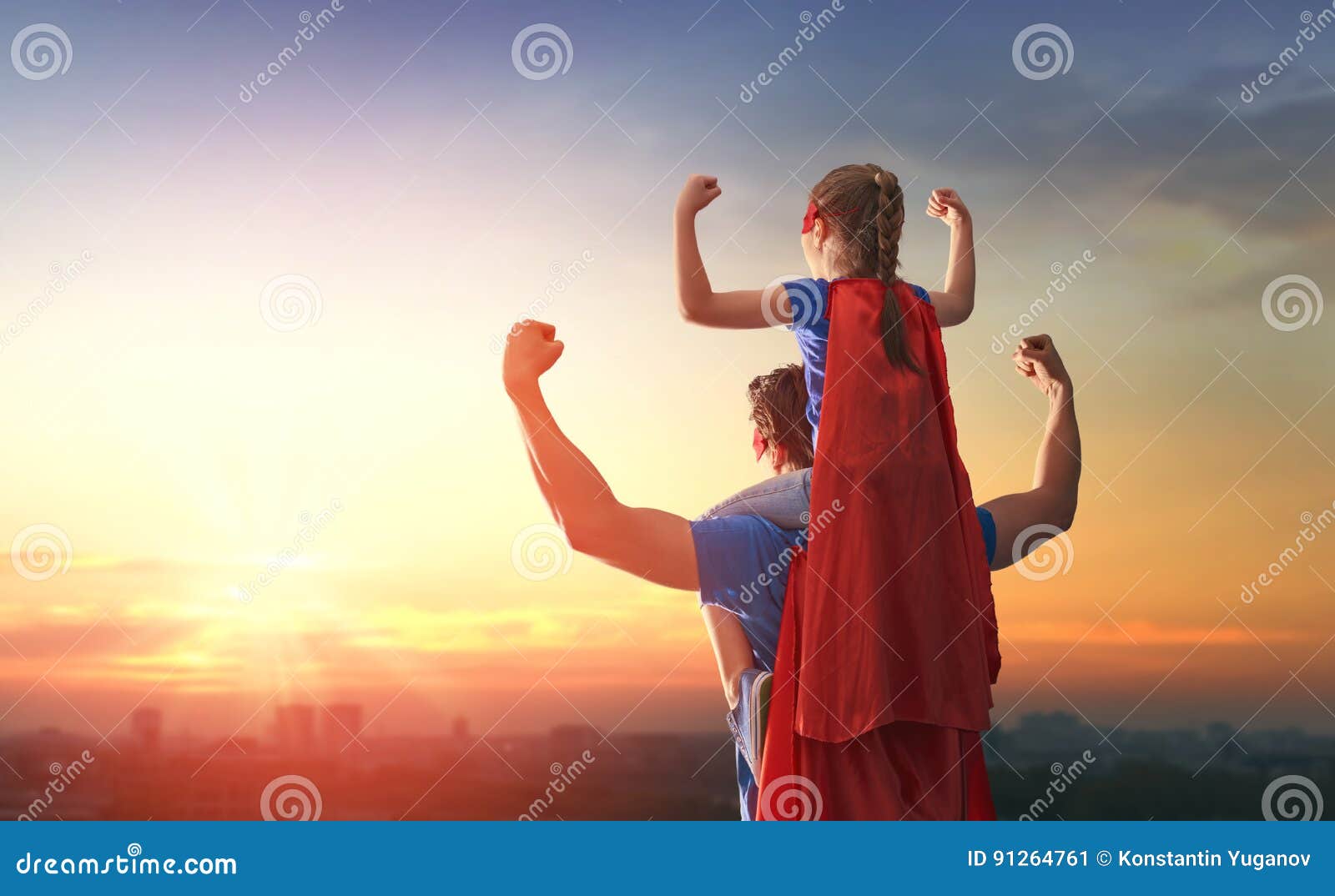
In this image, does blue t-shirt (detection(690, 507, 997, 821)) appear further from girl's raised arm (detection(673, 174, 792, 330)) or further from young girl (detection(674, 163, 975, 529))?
girl's raised arm (detection(673, 174, 792, 330))

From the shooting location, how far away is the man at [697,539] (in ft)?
9.18

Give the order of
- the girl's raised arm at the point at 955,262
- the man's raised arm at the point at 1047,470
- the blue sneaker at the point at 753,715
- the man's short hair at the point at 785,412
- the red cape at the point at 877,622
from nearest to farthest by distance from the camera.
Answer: the red cape at the point at 877,622 → the blue sneaker at the point at 753,715 → the girl's raised arm at the point at 955,262 → the man's raised arm at the point at 1047,470 → the man's short hair at the point at 785,412

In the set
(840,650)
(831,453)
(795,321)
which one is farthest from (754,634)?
(795,321)

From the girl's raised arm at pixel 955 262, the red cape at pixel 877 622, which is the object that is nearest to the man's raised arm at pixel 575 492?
the red cape at pixel 877 622

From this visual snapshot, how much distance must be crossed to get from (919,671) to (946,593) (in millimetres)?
190

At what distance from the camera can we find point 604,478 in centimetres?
286

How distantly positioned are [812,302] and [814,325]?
53 mm

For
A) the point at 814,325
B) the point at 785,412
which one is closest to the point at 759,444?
the point at 785,412

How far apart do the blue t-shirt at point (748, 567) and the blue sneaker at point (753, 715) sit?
0.10 meters

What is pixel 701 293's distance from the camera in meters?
2.82

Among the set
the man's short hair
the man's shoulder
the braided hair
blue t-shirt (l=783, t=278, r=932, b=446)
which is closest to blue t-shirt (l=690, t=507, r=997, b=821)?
the man's shoulder

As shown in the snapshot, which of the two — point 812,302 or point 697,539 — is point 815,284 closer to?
point 812,302

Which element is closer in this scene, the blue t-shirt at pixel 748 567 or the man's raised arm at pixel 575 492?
the man's raised arm at pixel 575 492

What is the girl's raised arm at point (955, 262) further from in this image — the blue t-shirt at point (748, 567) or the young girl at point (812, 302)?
the blue t-shirt at point (748, 567)
